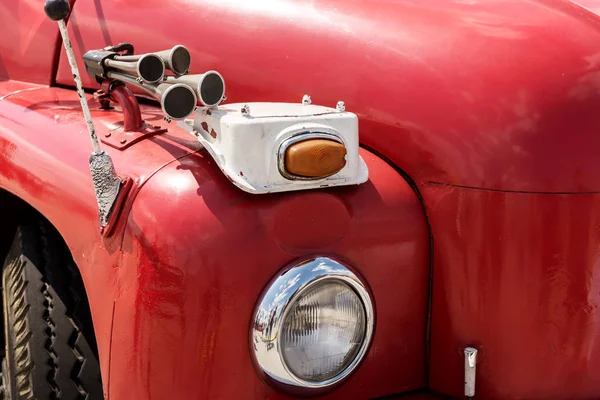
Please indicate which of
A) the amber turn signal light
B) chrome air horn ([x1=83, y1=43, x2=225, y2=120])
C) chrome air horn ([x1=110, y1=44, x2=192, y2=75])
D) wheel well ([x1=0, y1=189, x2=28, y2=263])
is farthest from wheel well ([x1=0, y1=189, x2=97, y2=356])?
the amber turn signal light

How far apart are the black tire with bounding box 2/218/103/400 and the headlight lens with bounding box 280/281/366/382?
525mm

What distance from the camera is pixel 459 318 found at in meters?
1.49

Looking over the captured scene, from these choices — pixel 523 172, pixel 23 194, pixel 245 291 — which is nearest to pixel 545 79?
pixel 523 172

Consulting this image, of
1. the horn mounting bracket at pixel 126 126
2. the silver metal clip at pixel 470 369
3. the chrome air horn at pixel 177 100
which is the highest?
the chrome air horn at pixel 177 100

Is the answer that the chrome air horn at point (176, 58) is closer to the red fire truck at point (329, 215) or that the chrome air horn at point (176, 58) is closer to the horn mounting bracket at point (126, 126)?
the red fire truck at point (329, 215)

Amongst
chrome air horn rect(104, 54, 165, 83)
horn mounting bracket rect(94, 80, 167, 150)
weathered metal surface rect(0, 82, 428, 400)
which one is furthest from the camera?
horn mounting bracket rect(94, 80, 167, 150)

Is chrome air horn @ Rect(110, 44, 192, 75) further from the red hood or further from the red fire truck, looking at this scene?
the red hood

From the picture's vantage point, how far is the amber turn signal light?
131 cm

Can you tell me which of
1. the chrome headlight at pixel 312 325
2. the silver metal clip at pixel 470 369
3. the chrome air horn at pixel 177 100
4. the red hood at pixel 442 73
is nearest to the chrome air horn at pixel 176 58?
the chrome air horn at pixel 177 100

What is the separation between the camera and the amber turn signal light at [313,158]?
1306mm

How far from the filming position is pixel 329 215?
137 cm

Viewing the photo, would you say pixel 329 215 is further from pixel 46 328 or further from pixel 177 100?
pixel 46 328

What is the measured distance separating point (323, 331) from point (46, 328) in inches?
27.6

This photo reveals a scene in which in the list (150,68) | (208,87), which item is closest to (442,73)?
(208,87)
